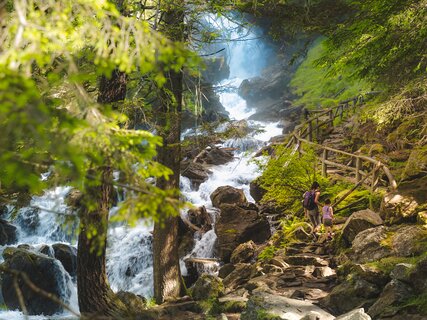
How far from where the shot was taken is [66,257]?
14.7 m

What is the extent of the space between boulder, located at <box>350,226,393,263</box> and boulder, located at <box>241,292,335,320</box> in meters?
2.01

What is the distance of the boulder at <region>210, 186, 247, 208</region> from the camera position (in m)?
16.6

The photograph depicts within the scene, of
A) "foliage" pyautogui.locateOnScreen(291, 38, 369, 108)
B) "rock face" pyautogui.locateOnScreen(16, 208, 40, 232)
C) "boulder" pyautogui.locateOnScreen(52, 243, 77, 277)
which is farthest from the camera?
"foliage" pyautogui.locateOnScreen(291, 38, 369, 108)

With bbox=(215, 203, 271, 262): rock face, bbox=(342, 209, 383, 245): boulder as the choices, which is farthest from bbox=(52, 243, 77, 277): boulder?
bbox=(342, 209, 383, 245): boulder

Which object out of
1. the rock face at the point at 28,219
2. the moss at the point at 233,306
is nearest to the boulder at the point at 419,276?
the moss at the point at 233,306

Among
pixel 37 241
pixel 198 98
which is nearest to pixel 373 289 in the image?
pixel 198 98

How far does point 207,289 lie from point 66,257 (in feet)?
24.6

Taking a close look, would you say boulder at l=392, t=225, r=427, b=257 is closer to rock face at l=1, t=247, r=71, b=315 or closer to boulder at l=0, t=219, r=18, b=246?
rock face at l=1, t=247, r=71, b=315

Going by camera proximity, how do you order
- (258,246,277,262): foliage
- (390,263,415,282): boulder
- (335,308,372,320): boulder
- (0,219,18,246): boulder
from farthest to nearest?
(0,219,18,246): boulder → (258,246,277,262): foliage → (390,263,415,282): boulder → (335,308,372,320): boulder

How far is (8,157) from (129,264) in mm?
13820

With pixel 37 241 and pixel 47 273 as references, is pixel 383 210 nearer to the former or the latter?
pixel 47 273

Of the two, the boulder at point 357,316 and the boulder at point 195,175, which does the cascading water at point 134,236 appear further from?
the boulder at point 357,316

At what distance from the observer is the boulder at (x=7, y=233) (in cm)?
1672

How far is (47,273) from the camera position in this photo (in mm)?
12773
